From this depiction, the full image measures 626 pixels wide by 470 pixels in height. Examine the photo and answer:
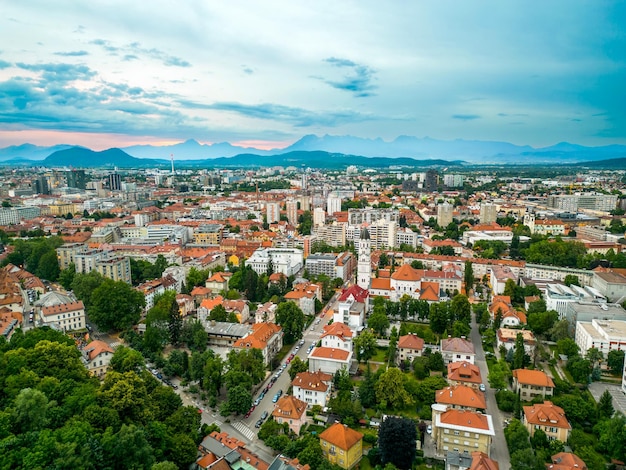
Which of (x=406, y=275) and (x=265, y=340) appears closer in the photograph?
(x=265, y=340)

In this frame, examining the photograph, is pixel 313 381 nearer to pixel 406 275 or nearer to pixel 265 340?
pixel 265 340

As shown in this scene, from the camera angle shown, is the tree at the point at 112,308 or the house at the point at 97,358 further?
the tree at the point at 112,308

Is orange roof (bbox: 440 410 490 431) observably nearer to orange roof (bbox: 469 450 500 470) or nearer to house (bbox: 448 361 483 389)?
orange roof (bbox: 469 450 500 470)

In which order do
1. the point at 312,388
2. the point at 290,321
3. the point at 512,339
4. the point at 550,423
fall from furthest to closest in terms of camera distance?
the point at 290,321 → the point at 512,339 → the point at 312,388 → the point at 550,423

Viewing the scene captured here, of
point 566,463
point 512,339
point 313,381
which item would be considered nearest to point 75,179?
point 313,381

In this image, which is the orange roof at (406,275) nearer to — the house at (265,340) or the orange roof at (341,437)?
the house at (265,340)

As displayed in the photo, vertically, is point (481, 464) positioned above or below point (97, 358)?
above

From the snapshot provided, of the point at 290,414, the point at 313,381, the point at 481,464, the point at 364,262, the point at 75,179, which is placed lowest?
the point at 290,414

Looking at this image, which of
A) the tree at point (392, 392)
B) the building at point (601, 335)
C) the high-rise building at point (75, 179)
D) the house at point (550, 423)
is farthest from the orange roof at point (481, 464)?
the high-rise building at point (75, 179)
